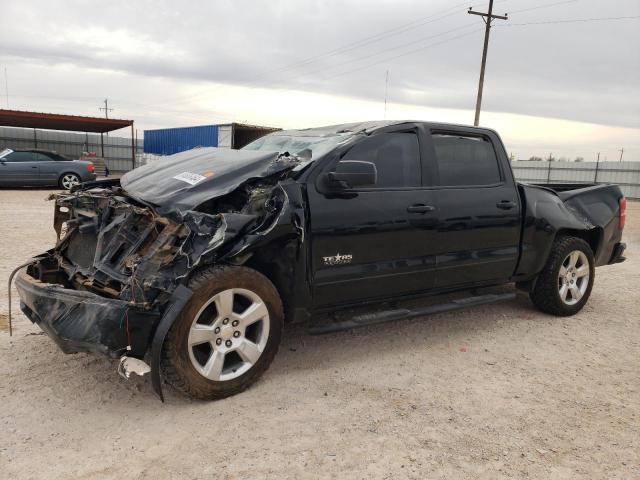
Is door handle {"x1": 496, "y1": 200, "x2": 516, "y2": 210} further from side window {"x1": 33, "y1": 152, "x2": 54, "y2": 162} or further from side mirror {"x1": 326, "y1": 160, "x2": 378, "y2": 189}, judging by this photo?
side window {"x1": 33, "y1": 152, "x2": 54, "y2": 162}

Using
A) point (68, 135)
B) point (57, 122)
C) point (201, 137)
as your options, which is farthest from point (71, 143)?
point (201, 137)

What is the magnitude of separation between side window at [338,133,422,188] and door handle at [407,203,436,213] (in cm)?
17

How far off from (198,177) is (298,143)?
3.55ft

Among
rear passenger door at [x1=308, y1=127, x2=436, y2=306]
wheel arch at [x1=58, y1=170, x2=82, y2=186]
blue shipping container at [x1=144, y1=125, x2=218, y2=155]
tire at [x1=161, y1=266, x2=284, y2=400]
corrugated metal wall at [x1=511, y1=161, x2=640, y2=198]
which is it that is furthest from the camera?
corrugated metal wall at [x1=511, y1=161, x2=640, y2=198]

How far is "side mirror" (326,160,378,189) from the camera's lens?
3572 mm

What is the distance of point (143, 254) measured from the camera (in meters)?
3.24

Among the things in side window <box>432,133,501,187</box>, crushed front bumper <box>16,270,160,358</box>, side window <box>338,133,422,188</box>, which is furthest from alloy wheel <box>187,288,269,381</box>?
side window <box>432,133,501,187</box>

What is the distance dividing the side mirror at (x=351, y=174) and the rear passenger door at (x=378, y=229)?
0.11 metres

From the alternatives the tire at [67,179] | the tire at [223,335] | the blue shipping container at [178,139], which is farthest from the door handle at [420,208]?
the blue shipping container at [178,139]

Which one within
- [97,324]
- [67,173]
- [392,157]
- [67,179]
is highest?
[392,157]

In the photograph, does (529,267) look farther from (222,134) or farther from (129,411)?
(222,134)

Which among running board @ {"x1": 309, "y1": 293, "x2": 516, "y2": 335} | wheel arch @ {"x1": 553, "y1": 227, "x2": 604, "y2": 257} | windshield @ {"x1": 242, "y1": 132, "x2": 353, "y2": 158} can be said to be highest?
windshield @ {"x1": 242, "y1": 132, "x2": 353, "y2": 158}

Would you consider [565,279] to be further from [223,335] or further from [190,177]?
[190,177]

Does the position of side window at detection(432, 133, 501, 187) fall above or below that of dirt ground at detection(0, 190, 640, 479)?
above
